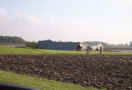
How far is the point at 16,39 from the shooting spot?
439 ft

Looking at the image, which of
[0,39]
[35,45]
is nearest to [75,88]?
[35,45]

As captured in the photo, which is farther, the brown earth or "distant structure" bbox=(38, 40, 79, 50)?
"distant structure" bbox=(38, 40, 79, 50)

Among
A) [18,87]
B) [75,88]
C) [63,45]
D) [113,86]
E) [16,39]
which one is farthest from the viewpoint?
[16,39]

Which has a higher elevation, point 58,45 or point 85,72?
point 58,45

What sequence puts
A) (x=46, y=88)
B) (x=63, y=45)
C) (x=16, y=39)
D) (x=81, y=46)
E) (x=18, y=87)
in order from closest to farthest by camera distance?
(x=18, y=87) < (x=46, y=88) < (x=81, y=46) < (x=63, y=45) < (x=16, y=39)

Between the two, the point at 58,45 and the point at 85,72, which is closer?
the point at 85,72

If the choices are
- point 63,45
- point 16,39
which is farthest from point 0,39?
point 63,45

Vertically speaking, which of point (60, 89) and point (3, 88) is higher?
point (3, 88)

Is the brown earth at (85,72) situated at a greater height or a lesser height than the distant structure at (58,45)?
lesser

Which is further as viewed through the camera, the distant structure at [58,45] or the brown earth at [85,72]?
the distant structure at [58,45]

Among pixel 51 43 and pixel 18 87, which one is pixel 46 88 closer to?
pixel 18 87

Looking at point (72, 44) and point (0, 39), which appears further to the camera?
point (0, 39)

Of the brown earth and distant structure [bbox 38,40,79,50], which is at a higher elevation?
distant structure [bbox 38,40,79,50]

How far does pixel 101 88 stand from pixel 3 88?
18.3 ft
